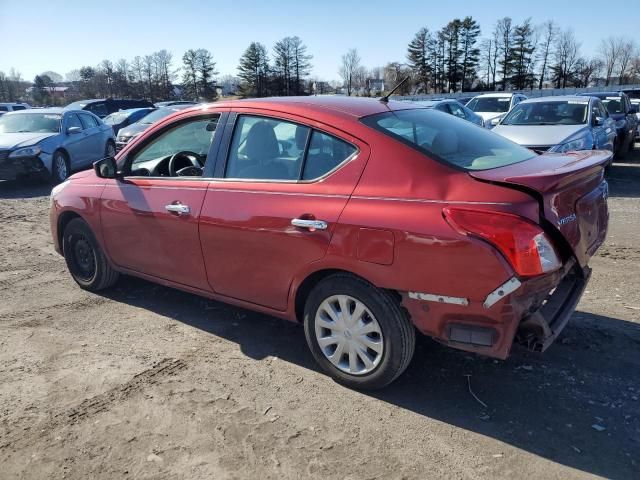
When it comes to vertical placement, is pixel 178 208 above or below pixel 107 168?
below

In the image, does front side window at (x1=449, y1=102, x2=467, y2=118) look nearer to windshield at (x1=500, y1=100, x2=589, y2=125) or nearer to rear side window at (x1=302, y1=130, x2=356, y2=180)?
windshield at (x1=500, y1=100, x2=589, y2=125)

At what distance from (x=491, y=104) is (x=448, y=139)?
14.1m

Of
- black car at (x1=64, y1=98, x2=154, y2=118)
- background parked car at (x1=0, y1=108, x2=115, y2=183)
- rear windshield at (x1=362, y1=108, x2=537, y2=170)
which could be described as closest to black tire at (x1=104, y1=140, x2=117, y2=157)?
background parked car at (x1=0, y1=108, x2=115, y2=183)

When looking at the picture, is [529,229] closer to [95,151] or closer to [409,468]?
[409,468]

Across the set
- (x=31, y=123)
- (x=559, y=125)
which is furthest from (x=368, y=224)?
(x=31, y=123)

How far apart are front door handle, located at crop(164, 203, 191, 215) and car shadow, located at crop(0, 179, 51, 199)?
8121 millimetres

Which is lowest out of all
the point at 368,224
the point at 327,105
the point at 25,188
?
the point at 25,188

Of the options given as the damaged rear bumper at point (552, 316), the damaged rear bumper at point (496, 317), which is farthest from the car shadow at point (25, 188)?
the damaged rear bumper at point (552, 316)

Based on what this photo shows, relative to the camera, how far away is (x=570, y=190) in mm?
2916

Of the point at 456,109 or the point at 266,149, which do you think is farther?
the point at 456,109

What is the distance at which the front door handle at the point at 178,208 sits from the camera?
151 inches

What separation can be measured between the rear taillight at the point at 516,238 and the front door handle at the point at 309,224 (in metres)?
0.82

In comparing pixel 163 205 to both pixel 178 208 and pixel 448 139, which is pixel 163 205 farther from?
pixel 448 139

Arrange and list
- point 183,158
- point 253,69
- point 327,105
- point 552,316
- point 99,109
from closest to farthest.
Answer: point 552,316 → point 327,105 → point 183,158 → point 99,109 → point 253,69
